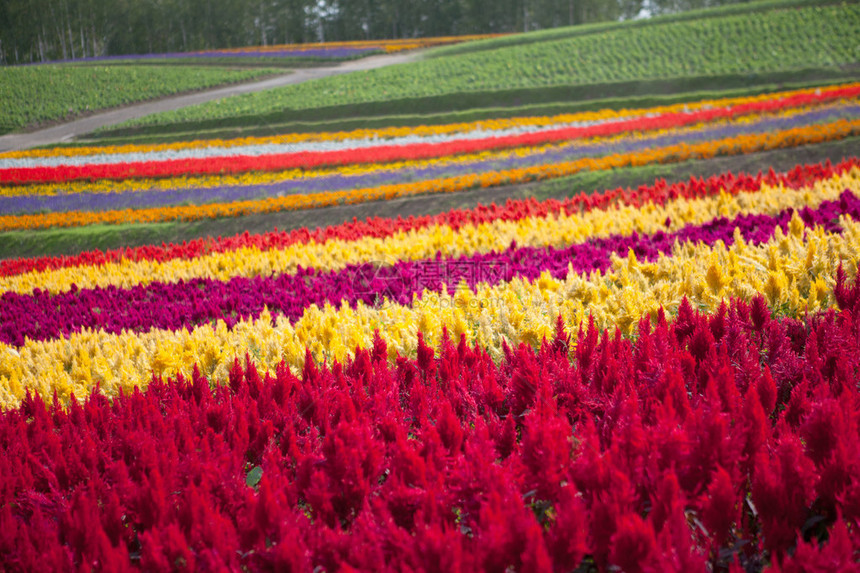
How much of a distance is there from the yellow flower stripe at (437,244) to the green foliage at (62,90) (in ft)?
6.46

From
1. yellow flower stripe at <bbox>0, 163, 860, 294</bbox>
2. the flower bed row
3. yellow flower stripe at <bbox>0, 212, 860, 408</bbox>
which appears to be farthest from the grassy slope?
the flower bed row

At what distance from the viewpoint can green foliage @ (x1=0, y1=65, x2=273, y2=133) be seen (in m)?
7.24

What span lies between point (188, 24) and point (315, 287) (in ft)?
24.5

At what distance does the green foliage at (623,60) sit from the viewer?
2420 cm

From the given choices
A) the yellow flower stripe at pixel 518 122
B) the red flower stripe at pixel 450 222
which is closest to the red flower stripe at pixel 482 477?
the red flower stripe at pixel 450 222

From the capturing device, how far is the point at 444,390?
115 inches

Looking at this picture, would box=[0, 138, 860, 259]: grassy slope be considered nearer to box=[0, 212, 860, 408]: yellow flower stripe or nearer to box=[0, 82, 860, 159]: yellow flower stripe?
box=[0, 212, 860, 408]: yellow flower stripe

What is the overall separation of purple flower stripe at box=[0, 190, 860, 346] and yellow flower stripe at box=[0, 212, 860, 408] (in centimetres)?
65

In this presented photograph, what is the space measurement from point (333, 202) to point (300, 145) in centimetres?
587

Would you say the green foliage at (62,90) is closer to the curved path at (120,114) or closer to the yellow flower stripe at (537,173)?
the curved path at (120,114)

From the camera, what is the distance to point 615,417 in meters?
2.18

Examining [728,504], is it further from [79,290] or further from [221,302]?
[79,290]

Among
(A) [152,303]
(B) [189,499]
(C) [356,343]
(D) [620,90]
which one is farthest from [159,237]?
(D) [620,90]

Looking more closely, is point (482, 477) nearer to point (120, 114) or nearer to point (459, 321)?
point (459, 321)
